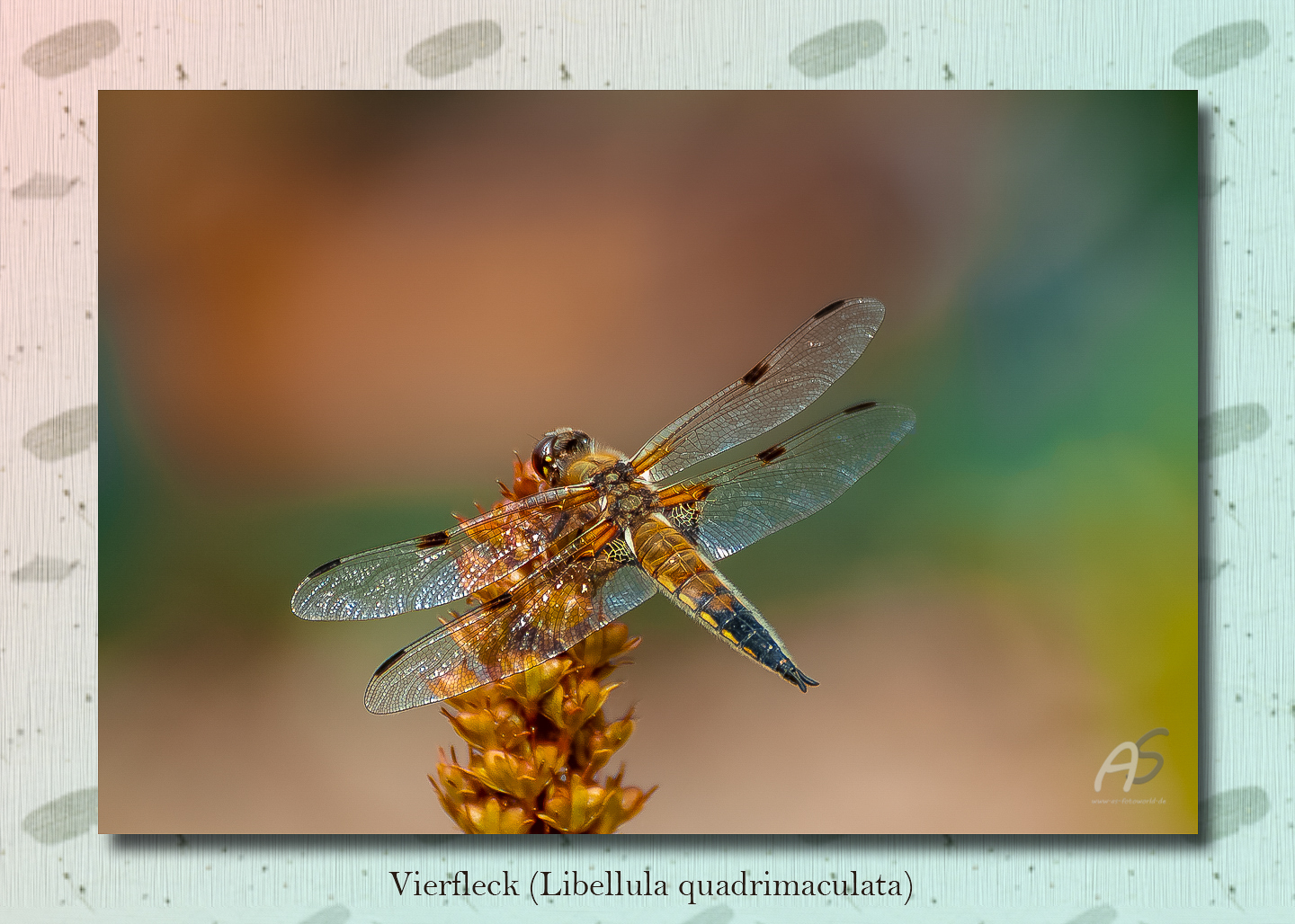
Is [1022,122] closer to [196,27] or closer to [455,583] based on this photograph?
[455,583]

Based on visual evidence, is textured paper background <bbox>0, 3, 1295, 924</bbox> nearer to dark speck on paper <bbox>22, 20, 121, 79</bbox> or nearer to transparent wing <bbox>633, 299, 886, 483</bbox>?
dark speck on paper <bbox>22, 20, 121, 79</bbox>

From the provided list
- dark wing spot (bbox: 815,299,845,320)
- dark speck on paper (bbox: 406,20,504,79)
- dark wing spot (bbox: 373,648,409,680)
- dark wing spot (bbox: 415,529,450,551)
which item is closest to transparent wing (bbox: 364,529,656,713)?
dark wing spot (bbox: 373,648,409,680)

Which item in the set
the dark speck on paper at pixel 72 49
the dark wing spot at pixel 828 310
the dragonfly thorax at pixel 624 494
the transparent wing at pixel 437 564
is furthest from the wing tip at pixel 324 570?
the dark speck on paper at pixel 72 49

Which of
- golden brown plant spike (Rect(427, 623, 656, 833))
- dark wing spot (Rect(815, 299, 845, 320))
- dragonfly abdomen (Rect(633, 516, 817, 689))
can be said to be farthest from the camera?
dark wing spot (Rect(815, 299, 845, 320))

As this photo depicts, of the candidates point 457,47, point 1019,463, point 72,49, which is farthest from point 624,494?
point 72,49

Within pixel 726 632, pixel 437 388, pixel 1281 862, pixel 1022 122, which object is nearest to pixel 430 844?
pixel 726 632

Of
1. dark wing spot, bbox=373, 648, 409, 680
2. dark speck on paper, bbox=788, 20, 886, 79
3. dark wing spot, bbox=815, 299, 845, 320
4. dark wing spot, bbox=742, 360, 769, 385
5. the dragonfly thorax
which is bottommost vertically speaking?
dark wing spot, bbox=373, 648, 409, 680

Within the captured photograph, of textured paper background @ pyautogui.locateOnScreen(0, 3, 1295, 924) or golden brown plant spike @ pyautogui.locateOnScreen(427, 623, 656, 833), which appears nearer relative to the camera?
golden brown plant spike @ pyautogui.locateOnScreen(427, 623, 656, 833)
